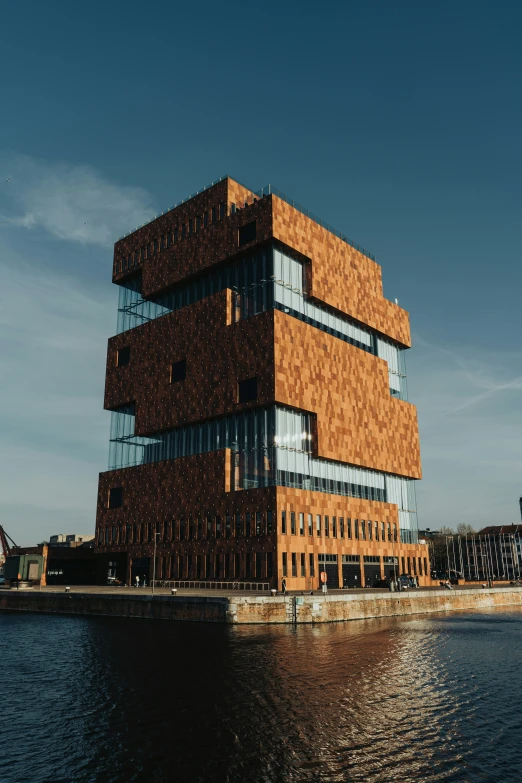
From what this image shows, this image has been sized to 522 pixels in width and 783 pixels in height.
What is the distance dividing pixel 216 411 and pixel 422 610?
38.9 meters

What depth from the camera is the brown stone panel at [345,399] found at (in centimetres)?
9050

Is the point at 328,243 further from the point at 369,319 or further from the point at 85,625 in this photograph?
the point at 85,625

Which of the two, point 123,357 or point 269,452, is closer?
point 269,452

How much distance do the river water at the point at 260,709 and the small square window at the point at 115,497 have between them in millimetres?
59576

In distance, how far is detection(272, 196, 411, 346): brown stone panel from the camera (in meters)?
96.6

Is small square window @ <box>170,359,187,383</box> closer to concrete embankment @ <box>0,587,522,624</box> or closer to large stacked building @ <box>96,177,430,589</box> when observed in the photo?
large stacked building @ <box>96,177,430,589</box>

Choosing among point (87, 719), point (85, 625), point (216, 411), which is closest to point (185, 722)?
→ point (87, 719)

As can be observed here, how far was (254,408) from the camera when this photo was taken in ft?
297

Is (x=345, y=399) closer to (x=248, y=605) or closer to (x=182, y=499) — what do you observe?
(x=182, y=499)

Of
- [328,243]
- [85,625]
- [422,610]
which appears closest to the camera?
[85,625]

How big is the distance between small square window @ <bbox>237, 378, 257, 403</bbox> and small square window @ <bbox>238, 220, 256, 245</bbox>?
70.7 ft

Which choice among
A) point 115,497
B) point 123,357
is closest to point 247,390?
point 123,357

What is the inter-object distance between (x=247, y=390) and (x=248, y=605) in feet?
131

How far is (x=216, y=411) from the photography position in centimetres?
9431
